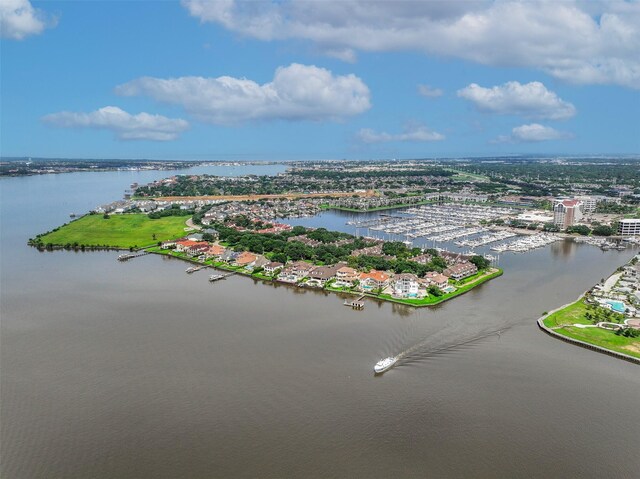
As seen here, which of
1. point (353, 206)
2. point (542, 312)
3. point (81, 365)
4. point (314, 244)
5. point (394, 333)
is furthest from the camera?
point (353, 206)

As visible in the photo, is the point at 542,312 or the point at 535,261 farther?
the point at 535,261

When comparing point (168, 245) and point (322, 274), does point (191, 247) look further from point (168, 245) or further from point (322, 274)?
point (322, 274)

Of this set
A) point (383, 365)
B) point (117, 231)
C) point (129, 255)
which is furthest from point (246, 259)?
point (117, 231)

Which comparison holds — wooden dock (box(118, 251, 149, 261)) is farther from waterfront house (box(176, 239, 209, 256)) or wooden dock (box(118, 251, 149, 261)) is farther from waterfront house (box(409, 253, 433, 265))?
waterfront house (box(409, 253, 433, 265))

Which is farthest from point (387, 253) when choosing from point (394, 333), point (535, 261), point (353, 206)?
point (353, 206)

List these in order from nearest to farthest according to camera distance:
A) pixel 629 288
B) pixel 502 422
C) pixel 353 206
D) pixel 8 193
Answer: pixel 502 422, pixel 629 288, pixel 353 206, pixel 8 193

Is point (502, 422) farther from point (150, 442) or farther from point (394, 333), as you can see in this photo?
point (150, 442)

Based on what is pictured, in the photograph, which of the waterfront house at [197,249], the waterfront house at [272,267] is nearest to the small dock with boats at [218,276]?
the waterfront house at [272,267]
